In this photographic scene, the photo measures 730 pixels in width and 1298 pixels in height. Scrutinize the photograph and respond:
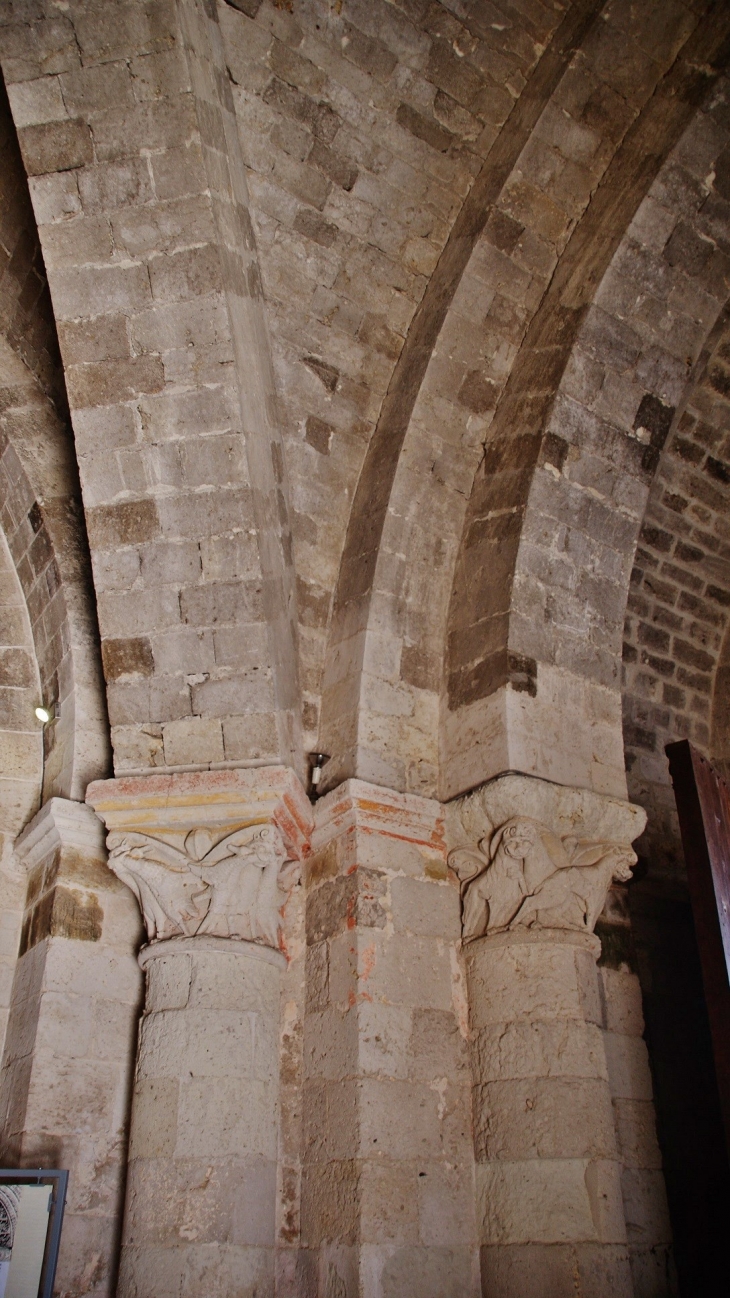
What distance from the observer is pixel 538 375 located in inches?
161

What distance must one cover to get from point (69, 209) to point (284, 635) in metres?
1.59

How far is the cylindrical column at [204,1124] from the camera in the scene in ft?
9.09

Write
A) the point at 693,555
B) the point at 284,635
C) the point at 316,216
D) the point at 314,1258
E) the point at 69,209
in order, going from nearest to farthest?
the point at 314,1258, the point at 69,209, the point at 284,635, the point at 316,216, the point at 693,555

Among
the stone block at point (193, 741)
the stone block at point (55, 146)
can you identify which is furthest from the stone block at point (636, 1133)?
the stone block at point (55, 146)

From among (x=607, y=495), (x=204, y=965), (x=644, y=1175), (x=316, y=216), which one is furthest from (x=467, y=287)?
(x=644, y=1175)

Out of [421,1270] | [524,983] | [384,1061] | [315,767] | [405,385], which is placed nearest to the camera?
[421,1270]

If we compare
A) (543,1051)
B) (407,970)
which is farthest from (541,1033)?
(407,970)

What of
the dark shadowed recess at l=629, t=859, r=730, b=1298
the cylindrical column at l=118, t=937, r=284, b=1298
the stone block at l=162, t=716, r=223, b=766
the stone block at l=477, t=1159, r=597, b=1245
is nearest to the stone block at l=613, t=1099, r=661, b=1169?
the dark shadowed recess at l=629, t=859, r=730, b=1298

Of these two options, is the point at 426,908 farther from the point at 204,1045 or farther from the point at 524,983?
the point at 204,1045

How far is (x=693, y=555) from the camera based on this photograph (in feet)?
17.4

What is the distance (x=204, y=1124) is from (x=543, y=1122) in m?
1.00

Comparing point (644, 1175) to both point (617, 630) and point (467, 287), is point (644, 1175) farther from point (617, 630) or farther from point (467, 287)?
point (467, 287)

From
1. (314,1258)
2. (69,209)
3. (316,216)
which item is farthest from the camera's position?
(316,216)

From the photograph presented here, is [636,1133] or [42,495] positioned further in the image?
[42,495]
